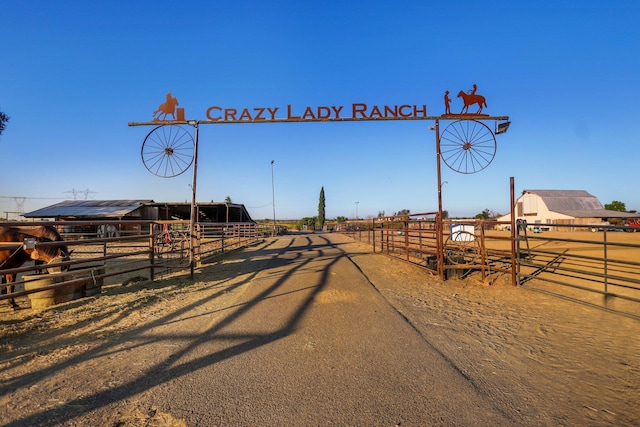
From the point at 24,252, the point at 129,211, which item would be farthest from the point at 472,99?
the point at 129,211

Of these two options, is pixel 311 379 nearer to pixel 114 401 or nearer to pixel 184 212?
pixel 114 401

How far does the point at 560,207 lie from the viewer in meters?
50.9

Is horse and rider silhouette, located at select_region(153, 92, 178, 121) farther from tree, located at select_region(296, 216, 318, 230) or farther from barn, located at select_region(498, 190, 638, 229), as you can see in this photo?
tree, located at select_region(296, 216, 318, 230)

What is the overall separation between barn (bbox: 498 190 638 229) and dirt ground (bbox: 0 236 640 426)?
51.0 meters

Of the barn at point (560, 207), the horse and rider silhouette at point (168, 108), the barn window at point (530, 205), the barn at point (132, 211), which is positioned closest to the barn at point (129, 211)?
the barn at point (132, 211)

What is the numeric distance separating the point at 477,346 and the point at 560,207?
191 feet

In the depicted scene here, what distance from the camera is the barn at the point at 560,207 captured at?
4800 centimetres

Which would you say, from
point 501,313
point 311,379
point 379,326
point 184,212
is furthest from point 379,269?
point 184,212

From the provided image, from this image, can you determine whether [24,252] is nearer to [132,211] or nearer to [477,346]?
[477,346]

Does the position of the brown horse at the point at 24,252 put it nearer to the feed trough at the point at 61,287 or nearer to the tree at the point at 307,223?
the feed trough at the point at 61,287

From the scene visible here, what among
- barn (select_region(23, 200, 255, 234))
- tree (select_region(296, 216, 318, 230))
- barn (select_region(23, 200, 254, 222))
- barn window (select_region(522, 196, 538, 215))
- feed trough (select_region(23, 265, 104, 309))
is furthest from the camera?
tree (select_region(296, 216, 318, 230))

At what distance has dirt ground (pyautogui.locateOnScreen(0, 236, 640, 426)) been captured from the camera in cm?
283

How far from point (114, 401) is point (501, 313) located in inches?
223

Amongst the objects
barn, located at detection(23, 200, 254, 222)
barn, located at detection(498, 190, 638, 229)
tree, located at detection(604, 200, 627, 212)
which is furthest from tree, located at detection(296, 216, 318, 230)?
tree, located at detection(604, 200, 627, 212)
